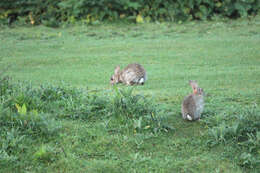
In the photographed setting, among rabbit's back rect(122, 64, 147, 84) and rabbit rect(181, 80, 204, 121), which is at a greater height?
rabbit rect(181, 80, 204, 121)

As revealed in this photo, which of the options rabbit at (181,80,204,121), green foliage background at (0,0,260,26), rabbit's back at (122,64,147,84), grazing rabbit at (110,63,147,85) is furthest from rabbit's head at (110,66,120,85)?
green foliage background at (0,0,260,26)

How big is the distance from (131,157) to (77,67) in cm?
669

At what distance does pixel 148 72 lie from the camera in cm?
1118

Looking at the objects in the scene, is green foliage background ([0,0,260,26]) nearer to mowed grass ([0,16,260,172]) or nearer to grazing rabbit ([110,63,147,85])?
mowed grass ([0,16,260,172])

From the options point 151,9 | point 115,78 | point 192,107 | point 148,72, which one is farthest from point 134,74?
point 151,9

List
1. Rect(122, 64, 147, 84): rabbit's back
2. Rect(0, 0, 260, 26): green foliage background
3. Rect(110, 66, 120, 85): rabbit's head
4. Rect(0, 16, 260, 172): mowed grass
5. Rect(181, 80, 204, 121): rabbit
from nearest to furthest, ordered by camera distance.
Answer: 1. Rect(0, 16, 260, 172): mowed grass
2. Rect(181, 80, 204, 121): rabbit
3. Rect(122, 64, 147, 84): rabbit's back
4. Rect(110, 66, 120, 85): rabbit's head
5. Rect(0, 0, 260, 26): green foliage background

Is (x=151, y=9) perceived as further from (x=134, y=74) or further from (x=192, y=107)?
(x=192, y=107)

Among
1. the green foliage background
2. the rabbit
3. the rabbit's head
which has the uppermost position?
the green foliage background

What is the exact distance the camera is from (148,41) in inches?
597

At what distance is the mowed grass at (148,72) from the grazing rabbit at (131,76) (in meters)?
0.22

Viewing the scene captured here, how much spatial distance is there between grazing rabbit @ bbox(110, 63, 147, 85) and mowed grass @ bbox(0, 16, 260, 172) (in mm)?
219

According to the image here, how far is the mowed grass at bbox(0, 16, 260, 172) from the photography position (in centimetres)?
556

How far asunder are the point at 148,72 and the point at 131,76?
1.27 m

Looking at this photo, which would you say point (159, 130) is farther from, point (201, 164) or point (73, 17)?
point (73, 17)
